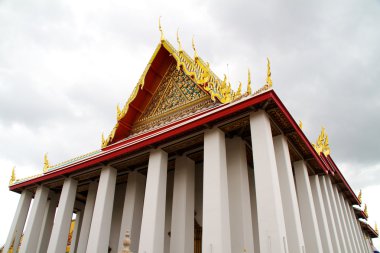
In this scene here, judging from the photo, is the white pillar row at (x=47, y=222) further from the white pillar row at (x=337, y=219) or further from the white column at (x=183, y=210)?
the white pillar row at (x=337, y=219)

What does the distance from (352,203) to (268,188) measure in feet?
35.6

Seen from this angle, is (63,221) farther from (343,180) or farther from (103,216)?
(343,180)

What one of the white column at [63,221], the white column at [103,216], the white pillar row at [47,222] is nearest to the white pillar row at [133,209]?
the white column at [103,216]

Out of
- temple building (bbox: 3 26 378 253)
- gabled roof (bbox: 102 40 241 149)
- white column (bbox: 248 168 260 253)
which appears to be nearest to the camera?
temple building (bbox: 3 26 378 253)

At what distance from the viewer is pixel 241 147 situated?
6938 millimetres

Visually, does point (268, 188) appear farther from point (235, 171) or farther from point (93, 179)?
point (93, 179)

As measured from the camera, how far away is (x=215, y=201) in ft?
18.4

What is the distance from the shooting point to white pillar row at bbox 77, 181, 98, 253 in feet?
29.0

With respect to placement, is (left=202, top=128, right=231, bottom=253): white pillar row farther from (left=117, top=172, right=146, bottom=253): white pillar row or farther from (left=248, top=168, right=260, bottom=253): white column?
(left=117, top=172, right=146, bottom=253): white pillar row

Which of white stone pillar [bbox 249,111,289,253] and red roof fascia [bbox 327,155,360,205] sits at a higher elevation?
red roof fascia [bbox 327,155,360,205]

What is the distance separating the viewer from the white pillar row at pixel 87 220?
8852 millimetres

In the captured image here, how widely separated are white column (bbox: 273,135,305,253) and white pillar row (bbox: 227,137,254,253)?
0.71 metres

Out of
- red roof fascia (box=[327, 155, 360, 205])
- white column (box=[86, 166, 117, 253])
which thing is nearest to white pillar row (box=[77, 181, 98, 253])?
white column (box=[86, 166, 117, 253])

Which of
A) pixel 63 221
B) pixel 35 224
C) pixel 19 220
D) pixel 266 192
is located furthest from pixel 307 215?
pixel 19 220
